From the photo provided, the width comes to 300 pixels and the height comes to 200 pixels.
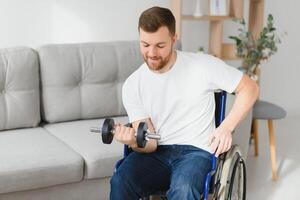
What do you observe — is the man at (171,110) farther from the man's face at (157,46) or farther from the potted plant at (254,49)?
the potted plant at (254,49)

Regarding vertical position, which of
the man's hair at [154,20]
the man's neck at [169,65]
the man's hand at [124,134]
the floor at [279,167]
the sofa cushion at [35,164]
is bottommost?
the floor at [279,167]

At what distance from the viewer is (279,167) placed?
3391 millimetres

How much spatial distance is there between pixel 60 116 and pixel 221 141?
3.92ft

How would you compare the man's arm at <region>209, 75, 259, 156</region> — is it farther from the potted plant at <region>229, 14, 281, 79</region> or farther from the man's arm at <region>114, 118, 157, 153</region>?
the potted plant at <region>229, 14, 281, 79</region>

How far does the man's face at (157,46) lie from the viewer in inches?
75.7

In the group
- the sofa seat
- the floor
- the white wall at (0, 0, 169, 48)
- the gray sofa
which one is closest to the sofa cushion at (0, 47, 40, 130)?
the gray sofa

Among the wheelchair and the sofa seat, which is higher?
the wheelchair

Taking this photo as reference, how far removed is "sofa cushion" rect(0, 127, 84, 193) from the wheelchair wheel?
721 millimetres

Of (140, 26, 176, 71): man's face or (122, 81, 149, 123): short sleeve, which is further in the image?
(122, 81, 149, 123): short sleeve

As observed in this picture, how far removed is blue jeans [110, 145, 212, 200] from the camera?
6.17ft

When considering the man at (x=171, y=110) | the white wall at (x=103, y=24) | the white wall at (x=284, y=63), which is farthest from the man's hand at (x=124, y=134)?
the white wall at (x=284, y=63)

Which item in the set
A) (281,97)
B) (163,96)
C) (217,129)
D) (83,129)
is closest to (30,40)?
(83,129)

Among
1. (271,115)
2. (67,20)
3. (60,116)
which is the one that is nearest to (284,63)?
(271,115)

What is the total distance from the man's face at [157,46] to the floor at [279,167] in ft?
4.22
